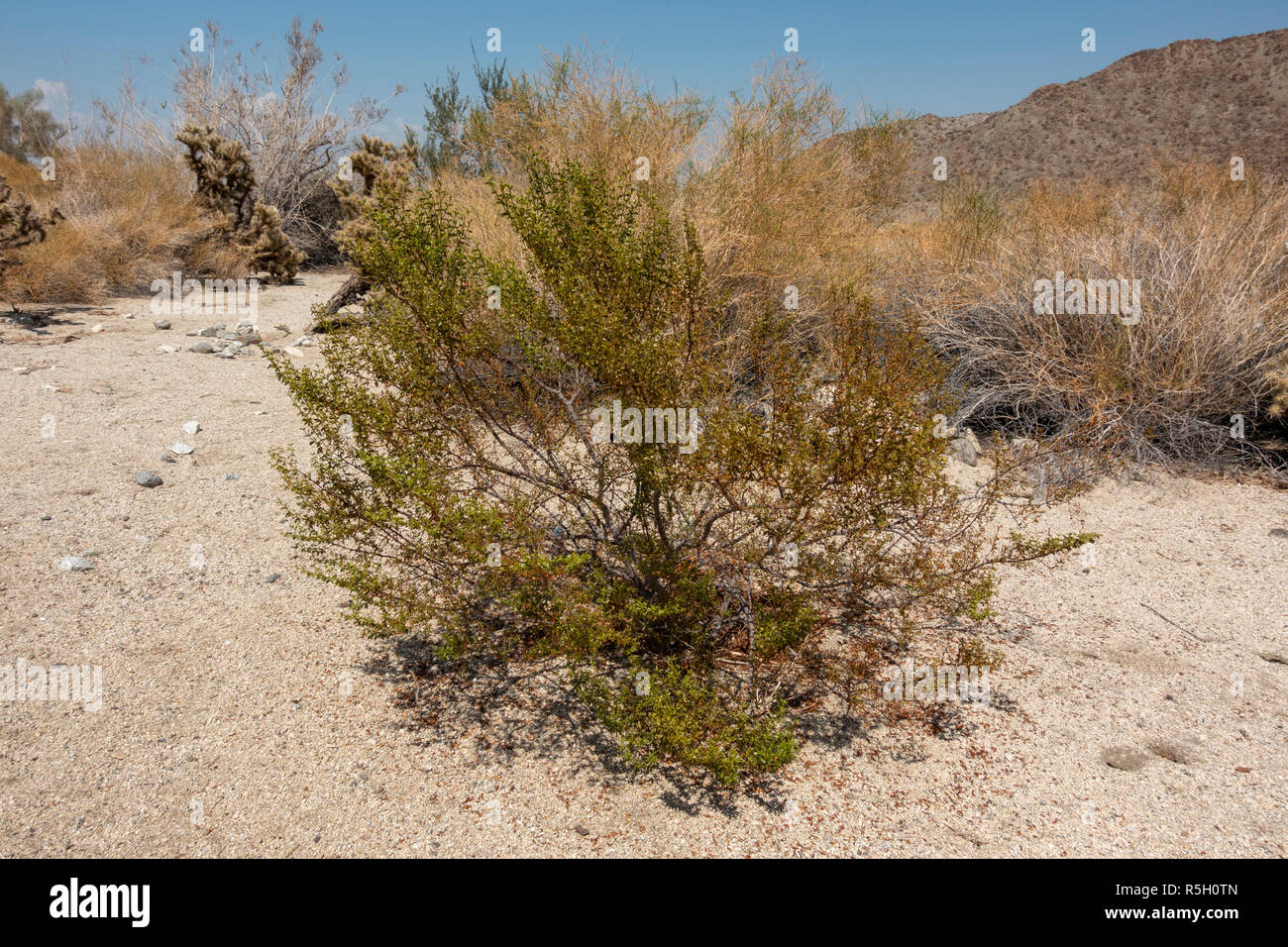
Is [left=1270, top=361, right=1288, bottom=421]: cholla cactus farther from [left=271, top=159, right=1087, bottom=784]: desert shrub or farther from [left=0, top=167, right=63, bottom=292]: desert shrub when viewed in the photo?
[left=0, top=167, right=63, bottom=292]: desert shrub

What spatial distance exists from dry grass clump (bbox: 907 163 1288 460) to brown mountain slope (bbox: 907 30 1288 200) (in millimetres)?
18192

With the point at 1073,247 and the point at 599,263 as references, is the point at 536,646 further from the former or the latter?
the point at 1073,247

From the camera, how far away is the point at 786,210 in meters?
7.26

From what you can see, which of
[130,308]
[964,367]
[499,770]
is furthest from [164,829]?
[130,308]

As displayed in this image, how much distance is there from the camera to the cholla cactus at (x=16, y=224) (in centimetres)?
832

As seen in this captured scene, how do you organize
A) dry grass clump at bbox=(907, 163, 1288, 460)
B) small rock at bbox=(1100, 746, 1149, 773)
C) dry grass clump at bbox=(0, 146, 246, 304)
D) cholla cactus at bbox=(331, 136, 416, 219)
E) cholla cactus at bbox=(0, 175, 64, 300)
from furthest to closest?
cholla cactus at bbox=(331, 136, 416, 219)
dry grass clump at bbox=(0, 146, 246, 304)
cholla cactus at bbox=(0, 175, 64, 300)
dry grass clump at bbox=(907, 163, 1288, 460)
small rock at bbox=(1100, 746, 1149, 773)

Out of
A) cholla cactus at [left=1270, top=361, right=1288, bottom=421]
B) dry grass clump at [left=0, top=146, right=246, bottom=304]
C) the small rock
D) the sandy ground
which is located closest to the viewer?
the sandy ground

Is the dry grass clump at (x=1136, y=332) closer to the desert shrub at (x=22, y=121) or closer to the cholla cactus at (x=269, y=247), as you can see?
the cholla cactus at (x=269, y=247)

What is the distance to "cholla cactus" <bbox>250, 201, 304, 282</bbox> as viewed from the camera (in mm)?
12617

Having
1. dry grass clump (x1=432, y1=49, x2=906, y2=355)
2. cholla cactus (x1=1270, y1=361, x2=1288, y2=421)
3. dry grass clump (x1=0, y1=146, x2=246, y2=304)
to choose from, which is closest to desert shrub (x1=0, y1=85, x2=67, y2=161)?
dry grass clump (x1=0, y1=146, x2=246, y2=304)

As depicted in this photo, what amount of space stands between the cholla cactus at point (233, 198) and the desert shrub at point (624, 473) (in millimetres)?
11304

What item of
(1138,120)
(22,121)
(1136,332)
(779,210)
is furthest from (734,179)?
(22,121)

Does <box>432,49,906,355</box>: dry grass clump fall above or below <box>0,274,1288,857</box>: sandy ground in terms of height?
above

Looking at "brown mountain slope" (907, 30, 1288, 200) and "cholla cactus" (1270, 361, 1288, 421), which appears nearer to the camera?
"cholla cactus" (1270, 361, 1288, 421)
